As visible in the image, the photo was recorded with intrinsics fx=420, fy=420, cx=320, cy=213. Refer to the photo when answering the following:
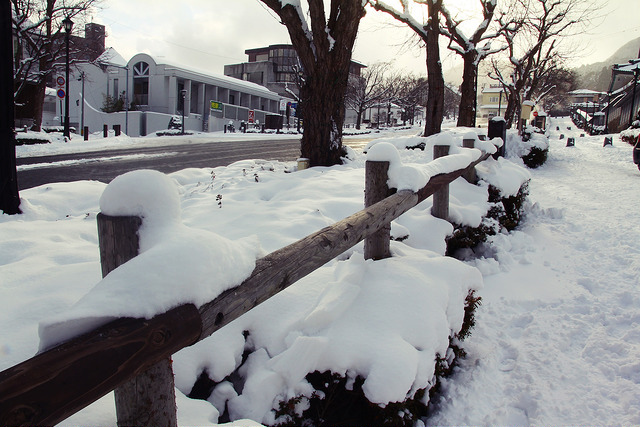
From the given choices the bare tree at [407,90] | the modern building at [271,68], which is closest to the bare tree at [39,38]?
the bare tree at [407,90]

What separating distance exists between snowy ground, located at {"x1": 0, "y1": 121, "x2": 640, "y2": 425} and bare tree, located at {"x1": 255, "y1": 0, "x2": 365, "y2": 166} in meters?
1.56

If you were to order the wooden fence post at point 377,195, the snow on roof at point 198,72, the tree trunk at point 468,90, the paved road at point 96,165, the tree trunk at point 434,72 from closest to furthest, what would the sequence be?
1. the wooden fence post at point 377,195
2. the paved road at point 96,165
3. the tree trunk at point 434,72
4. the tree trunk at point 468,90
5. the snow on roof at point 198,72

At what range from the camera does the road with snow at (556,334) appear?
255cm

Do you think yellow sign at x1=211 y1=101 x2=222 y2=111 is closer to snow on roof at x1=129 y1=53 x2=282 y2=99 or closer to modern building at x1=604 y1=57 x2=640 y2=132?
snow on roof at x1=129 y1=53 x2=282 y2=99

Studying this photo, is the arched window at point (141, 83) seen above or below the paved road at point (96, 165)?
above

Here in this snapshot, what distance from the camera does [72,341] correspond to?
1037mm

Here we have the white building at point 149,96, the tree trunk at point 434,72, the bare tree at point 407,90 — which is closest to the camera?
the tree trunk at point 434,72

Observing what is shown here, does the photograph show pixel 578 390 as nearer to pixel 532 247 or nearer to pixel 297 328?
pixel 297 328

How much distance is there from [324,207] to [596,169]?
12.8 meters

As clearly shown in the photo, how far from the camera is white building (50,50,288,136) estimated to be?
3825cm

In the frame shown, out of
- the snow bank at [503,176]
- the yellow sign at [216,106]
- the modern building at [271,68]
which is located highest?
the modern building at [271,68]

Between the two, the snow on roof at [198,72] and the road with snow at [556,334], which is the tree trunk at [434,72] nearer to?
the road with snow at [556,334]

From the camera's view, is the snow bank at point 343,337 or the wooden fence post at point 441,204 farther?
the wooden fence post at point 441,204

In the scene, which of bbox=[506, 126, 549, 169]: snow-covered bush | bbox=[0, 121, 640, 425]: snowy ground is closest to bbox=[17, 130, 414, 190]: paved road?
bbox=[0, 121, 640, 425]: snowy ground
